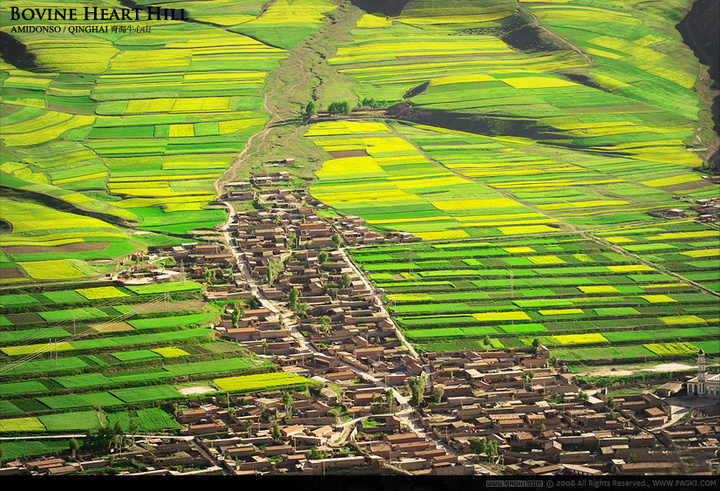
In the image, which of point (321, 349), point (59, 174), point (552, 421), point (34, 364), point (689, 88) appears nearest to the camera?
point (552, 421)

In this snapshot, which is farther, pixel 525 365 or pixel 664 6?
pixel 664 6

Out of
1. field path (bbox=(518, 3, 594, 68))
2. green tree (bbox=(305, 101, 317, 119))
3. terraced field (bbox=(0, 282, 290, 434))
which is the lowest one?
terraced field (bbox=(0, 282, 290, 434))

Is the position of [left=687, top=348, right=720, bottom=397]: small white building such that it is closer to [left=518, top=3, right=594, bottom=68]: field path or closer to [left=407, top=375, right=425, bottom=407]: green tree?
[left=407, top=375, right=425, bottom=407]: green tree

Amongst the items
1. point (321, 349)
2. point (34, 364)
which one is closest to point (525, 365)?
point (321, 349)

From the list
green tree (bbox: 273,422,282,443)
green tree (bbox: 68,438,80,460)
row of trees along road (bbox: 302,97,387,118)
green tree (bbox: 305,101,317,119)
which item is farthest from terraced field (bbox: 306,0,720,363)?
green tree (bbox: 68,438,80,460)

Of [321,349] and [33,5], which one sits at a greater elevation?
[33,5]

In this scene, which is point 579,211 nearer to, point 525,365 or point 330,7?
point 525,365
